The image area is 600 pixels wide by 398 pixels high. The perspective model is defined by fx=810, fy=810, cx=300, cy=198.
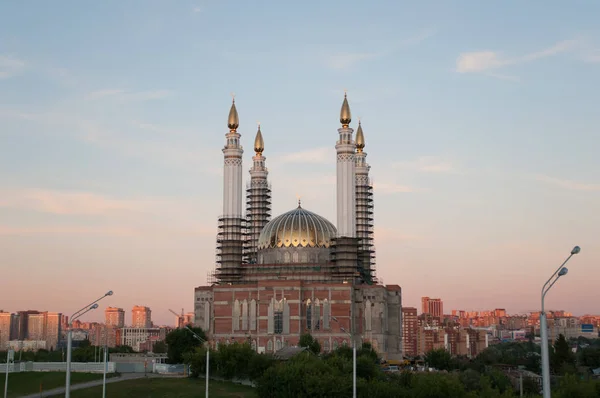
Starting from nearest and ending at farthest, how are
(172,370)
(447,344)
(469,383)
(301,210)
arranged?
1. (469,383)
2. (172,370)
3. (301,210)
4. (447,344)

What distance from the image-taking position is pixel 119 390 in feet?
247

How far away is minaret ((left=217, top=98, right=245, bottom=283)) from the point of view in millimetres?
111219

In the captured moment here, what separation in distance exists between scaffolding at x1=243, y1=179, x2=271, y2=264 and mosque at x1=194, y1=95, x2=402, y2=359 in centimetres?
15

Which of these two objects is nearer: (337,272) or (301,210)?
(337,272)

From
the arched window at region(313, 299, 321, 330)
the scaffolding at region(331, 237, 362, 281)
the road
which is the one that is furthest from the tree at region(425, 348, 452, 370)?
the road

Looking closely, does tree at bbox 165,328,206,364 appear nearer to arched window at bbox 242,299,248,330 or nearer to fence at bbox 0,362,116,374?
arched window at bbox 242,299,248,330

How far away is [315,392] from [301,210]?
58279 millimetres

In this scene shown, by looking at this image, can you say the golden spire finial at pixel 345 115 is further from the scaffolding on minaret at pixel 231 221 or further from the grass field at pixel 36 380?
the grass field at pixel 36 380

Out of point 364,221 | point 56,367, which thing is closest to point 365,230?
point 364,221

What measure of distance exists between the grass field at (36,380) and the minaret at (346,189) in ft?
121

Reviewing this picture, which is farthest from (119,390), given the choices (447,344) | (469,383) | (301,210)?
(447,344)

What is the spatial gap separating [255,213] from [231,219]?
314 inches

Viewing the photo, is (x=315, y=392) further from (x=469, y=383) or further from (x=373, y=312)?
(x=373, y=312)

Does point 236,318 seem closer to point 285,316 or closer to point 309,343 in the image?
point 285,316
